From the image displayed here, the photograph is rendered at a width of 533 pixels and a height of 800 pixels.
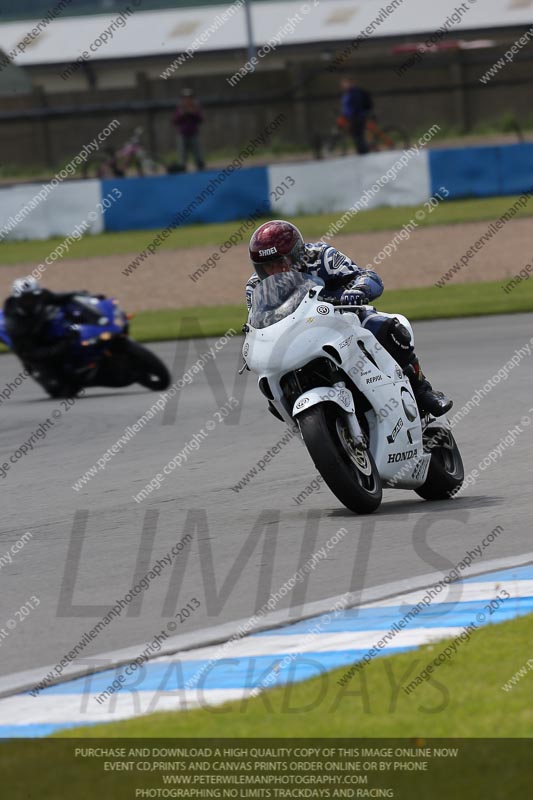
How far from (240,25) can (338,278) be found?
52.4 meters

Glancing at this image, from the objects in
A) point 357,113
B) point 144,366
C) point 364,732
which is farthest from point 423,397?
point 357,113

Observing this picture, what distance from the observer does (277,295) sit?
7645 millimetres

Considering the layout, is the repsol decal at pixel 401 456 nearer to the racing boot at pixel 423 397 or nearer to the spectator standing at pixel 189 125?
the racing boot at pixel 423 397

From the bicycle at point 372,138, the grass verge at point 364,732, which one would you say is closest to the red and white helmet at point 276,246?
the grass verge at point 364,732

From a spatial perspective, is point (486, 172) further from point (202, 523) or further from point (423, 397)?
point (202, 523)

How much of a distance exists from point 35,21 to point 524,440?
187 feet

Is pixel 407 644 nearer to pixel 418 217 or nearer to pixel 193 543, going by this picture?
pixel 193 543

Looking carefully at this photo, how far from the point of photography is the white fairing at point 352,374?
7.48 meters

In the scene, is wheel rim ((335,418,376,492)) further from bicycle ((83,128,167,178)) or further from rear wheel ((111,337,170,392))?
bicycle ((83,128,167,178))

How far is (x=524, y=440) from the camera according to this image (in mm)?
9852

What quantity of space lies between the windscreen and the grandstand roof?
46.6 m

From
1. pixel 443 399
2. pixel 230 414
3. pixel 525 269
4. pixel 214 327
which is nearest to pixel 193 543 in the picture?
pixel 443 399

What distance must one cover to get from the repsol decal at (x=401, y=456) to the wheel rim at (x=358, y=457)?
0.12 m

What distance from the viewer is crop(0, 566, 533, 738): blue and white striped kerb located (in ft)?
15.6
